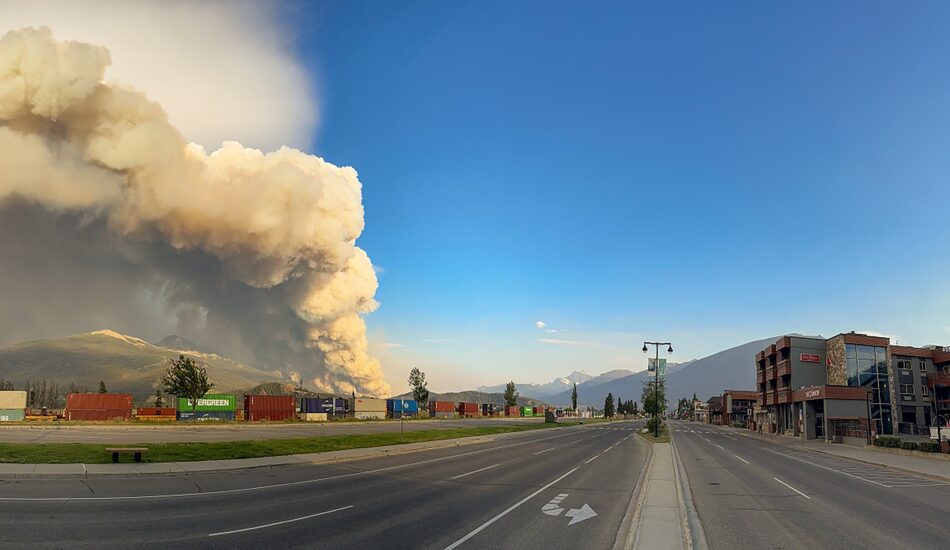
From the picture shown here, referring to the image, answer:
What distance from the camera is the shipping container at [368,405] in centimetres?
9595

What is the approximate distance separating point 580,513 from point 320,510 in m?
6.17

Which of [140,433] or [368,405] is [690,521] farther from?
[368,405]

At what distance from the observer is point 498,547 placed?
33.4ft

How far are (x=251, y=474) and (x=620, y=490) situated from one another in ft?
41.9

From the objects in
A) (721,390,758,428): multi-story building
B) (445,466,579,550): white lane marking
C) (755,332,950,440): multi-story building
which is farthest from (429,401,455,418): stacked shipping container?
(445,466,579,550): white lane marking

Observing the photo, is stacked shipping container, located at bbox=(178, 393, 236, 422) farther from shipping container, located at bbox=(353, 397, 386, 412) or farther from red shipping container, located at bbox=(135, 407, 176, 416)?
shipping container, located at bbox=(353, 397, 386, 412)

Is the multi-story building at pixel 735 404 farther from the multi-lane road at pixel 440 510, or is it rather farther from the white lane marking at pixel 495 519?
the white lane marking at pixel 495 519

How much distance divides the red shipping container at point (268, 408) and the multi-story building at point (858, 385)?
64835mm

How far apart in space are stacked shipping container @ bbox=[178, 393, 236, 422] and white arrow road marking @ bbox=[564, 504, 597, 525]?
72.2 metres

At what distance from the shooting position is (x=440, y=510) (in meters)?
13.9

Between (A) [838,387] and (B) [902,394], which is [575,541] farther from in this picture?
(B) [902,394]

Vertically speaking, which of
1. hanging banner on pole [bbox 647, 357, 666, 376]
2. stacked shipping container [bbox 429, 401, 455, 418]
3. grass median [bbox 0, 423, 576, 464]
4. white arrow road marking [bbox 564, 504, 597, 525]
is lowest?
stacked shipping container [bbox 429, 401, 455, 418]

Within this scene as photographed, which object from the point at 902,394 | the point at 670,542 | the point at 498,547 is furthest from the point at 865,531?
the point at 902,394

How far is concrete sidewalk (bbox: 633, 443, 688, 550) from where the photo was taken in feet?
33.6
